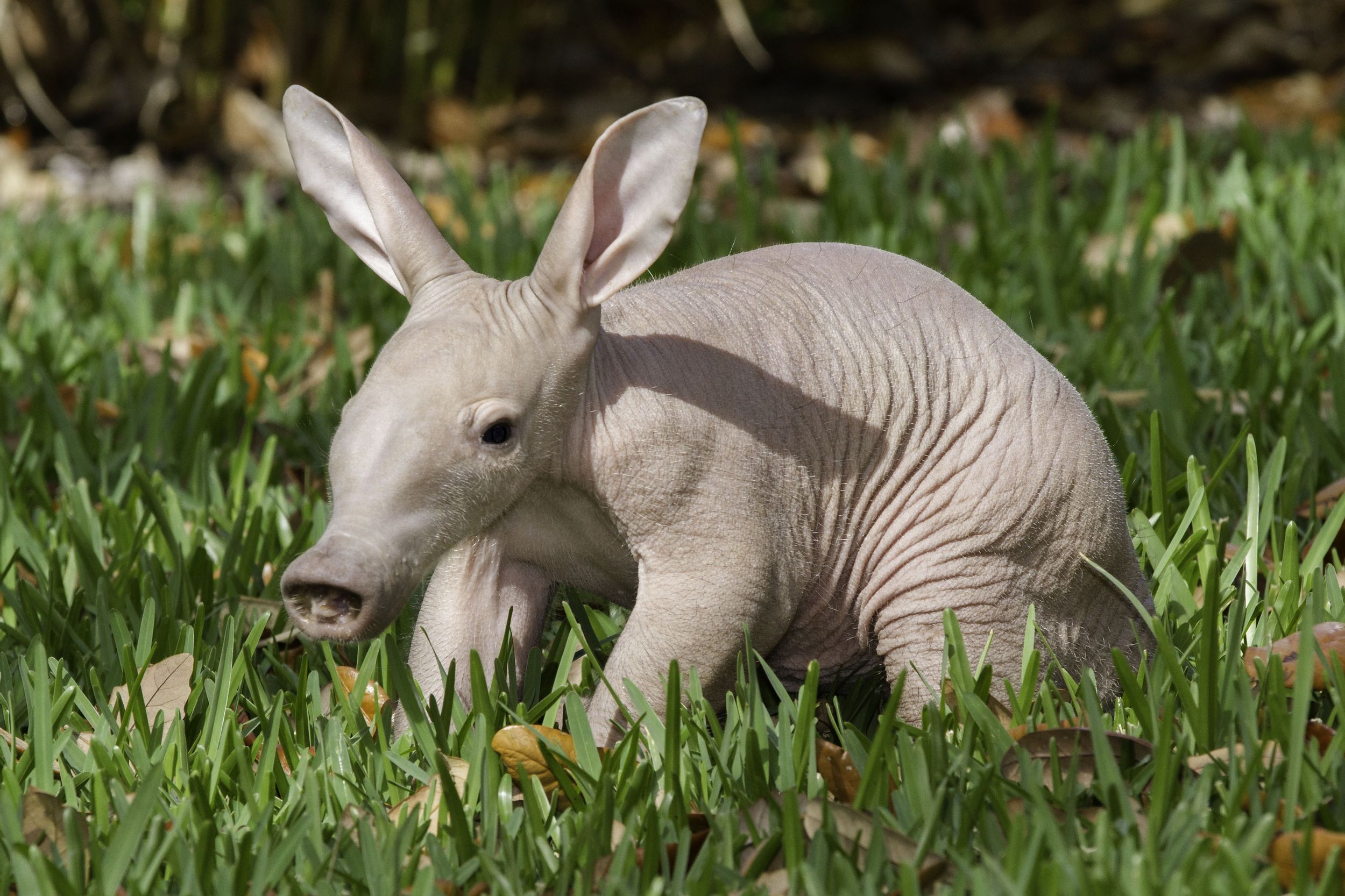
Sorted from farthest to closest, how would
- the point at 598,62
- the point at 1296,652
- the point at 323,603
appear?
the point at 598,62, the point at 1296,652, the point at 323,603

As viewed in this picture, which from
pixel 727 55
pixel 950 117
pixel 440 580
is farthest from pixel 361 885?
pixel 727 55

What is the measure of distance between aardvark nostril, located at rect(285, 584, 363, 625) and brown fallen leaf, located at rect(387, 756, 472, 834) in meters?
0.22

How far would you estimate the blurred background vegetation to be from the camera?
7.41 metres

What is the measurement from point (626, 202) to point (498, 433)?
358 mm

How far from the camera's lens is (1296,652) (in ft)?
7.48

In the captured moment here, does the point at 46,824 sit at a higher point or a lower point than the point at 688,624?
lower

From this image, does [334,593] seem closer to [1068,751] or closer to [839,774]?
[839,774]

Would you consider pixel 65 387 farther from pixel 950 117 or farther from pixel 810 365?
pixel 950 117

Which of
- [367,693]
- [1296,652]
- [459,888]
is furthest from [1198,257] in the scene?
[459,888]

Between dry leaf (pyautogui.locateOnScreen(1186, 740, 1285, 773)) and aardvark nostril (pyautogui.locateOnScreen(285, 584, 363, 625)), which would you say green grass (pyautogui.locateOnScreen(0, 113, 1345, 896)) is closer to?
dry leaf (pyautogui.locateOnScreen(1186, 740, 1285, 773))

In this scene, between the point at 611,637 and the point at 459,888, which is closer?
the point at 459,888

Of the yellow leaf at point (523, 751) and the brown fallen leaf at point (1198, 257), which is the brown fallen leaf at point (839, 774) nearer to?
the yellow leaf at point (523, 751)

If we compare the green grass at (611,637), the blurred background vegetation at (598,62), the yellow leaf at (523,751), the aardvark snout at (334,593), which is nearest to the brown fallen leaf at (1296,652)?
the green grass at (611,637)

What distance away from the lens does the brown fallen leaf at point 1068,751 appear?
80.2 inches
